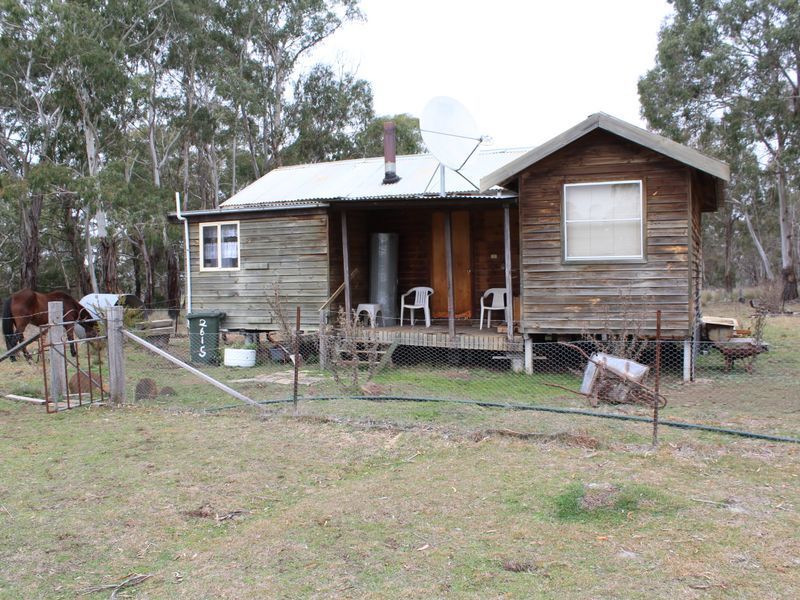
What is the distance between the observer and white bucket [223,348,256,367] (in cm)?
1287

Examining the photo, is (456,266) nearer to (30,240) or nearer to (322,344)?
(322,344)

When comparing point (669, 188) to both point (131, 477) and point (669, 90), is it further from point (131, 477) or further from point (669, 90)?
point (669, 90)

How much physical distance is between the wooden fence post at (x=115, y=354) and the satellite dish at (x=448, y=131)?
5202 mm

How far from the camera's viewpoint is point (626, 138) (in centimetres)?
1015

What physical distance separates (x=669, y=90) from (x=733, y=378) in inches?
900

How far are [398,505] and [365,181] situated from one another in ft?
35.6

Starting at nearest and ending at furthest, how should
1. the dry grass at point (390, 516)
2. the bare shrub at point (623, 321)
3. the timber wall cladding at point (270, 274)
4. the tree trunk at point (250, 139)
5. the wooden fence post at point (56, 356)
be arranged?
the dry grass at point (390, 516) → the wooden fence post at point (56, 356) → the bare shrub at point (623, 321) → the timber wall cladding at point (270, 274) → the tree trunk at point (250, 139)

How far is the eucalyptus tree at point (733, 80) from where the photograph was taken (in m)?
27.7

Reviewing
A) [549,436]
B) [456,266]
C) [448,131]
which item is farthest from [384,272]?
[549,436]

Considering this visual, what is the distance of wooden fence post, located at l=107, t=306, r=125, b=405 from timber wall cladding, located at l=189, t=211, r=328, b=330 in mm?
5243

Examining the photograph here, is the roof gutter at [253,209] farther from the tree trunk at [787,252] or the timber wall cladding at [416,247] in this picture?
the tree trunk at [787,252]

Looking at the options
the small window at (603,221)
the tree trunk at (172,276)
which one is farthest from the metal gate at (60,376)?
the tree trunk at (172,276)

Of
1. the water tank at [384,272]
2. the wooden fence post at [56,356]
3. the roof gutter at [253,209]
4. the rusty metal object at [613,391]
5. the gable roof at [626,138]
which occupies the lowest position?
the rusty metal object at [613,391]

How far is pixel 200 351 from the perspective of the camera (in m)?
13.8
